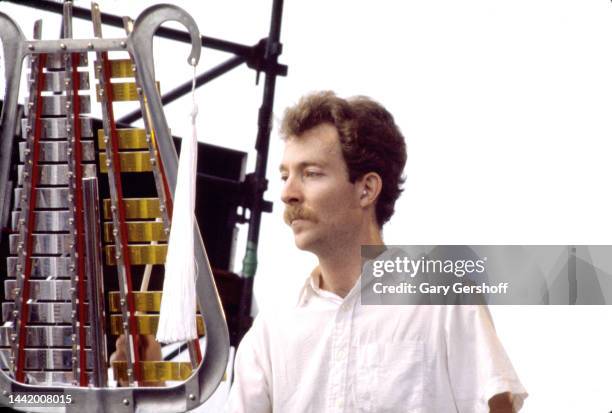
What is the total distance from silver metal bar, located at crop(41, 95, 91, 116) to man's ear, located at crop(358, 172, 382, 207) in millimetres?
374

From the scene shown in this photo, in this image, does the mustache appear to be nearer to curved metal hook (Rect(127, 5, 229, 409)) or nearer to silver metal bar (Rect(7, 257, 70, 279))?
curved metal hook (Rect(127, 5, 229, 409))

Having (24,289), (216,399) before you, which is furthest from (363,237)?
(24,289)

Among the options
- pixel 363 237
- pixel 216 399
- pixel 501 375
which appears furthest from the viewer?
pixel 216 399

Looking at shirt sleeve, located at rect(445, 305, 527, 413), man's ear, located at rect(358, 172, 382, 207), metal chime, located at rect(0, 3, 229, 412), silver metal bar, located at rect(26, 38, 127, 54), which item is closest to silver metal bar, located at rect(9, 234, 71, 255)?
metal chime, located at rect(0, 3, 229, 412)

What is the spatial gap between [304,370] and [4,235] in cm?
45

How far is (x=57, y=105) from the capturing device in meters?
1.29

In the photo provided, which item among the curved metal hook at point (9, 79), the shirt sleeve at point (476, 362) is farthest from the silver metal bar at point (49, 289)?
the shirt sleeve at point (476, 362)

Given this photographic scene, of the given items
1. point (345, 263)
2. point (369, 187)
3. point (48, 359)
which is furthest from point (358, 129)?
point (48, 359)

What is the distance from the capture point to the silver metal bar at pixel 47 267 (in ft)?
4.20

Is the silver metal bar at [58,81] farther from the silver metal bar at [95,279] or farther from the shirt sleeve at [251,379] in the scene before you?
the shirt sleeve at [251,379]

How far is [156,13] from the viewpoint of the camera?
4.09 feet

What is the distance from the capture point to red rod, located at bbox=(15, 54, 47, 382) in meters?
1.28

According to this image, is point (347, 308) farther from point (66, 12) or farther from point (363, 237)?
point (66, 12)

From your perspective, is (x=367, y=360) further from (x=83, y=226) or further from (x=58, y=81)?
(x=58, y=81)
